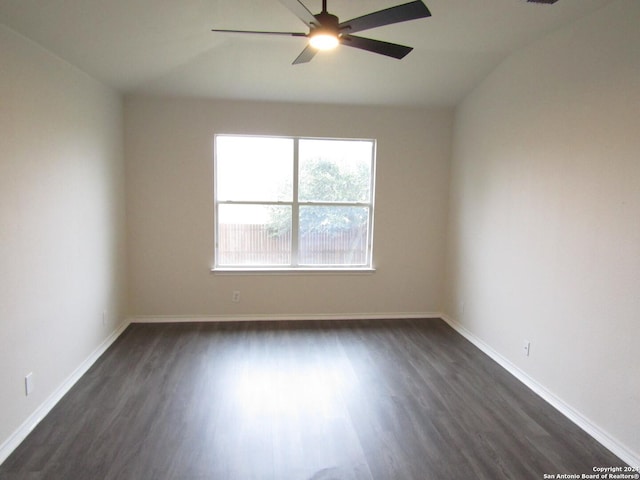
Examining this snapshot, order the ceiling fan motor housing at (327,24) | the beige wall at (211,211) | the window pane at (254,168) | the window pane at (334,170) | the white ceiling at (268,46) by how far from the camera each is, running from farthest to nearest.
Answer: the window pane at (334,170) < the window pane at (254,168) < the beige wall at (211,211) < the white ceiling at (268,46) < the ceiling fan motor housing at (327,24)

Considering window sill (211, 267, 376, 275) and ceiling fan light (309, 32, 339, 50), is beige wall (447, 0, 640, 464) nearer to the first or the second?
window sill (211, 267, 376, 275)

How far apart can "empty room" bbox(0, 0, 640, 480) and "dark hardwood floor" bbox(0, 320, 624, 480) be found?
2cm

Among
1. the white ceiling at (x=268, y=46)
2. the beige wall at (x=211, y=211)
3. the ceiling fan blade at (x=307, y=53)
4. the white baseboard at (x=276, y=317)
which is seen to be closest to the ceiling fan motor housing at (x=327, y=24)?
the ceiling fan blade at (x=307, y=53)

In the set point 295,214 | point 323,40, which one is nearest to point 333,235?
point 295,214

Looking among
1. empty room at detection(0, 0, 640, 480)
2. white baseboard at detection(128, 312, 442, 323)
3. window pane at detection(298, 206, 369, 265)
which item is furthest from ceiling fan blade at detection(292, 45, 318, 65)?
white baseboard at detection(128, 312, 442, 323)

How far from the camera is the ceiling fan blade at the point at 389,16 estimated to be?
6.04 feet

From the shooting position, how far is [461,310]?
4305mm

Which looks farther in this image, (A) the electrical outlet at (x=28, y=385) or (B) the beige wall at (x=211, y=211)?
Answer: (B) the beige wall at (x=211, y=211)

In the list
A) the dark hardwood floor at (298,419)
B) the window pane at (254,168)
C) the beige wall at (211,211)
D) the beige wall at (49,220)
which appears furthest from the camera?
the window pane at (254,168)

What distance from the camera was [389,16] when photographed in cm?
196

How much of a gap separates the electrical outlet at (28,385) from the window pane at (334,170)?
2914mm

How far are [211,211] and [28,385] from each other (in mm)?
2332

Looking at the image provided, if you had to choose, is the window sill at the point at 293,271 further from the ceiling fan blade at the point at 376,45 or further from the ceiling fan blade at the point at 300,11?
the ceiling fan blade at the point at 300,11

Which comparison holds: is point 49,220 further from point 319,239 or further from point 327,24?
point 319,239
